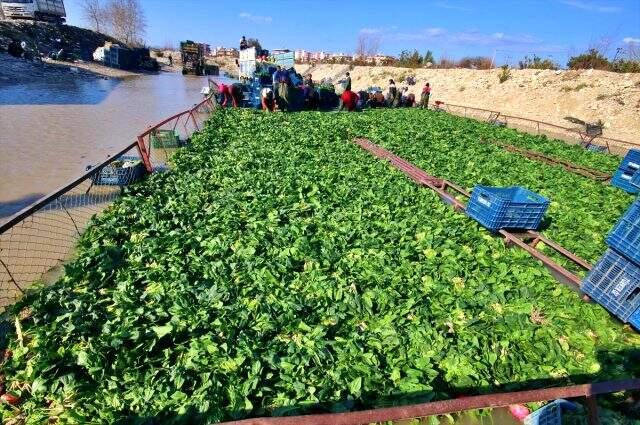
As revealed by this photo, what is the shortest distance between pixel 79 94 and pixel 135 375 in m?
26.1

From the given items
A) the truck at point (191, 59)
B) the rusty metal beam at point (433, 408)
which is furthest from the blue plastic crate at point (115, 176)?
the truck at point (191, 59)

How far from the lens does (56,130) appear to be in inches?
525

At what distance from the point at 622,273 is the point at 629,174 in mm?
7348

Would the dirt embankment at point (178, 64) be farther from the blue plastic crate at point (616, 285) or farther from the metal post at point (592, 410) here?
the metal post at point (592, 410)

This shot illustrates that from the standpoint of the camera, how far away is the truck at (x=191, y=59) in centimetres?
5066

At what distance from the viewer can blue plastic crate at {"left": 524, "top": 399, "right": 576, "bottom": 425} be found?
296cm

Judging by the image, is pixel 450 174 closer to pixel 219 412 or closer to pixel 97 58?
pixel 219 412

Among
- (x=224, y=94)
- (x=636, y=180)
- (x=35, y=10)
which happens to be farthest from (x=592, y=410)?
(x=35, y=10)

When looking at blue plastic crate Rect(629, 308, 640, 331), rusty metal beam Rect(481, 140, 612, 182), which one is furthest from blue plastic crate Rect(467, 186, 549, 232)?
rusty metal beam Rect(481, 140, 612, 182)

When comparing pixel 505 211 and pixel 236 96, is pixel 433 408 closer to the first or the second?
pixel 505 211

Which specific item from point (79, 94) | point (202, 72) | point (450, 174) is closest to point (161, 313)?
point (450, 174)

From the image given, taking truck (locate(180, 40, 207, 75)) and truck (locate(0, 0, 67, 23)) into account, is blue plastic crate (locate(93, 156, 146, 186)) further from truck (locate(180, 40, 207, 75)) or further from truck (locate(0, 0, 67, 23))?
truck (locate(0, 0, 67, 23))

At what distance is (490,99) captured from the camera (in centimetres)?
2911

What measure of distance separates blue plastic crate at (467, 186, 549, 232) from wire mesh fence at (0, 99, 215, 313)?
6835mm
